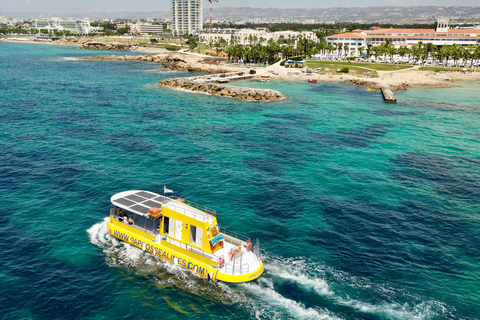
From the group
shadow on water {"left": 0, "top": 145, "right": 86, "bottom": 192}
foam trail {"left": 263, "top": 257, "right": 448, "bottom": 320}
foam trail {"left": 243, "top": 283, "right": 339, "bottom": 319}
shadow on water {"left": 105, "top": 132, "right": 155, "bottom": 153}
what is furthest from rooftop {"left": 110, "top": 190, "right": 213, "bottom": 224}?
shadow on water {"left": 105, "top": 132, "right": 155, "bottom": 153}

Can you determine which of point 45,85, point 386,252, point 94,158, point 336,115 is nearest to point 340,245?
point 386,252

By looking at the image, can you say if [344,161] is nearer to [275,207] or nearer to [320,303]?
[275,207]

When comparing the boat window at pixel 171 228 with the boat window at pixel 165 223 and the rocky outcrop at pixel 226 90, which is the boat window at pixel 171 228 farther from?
the rocky outcrop at pixel 226 90

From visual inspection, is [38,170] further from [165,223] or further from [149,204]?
[165,223]

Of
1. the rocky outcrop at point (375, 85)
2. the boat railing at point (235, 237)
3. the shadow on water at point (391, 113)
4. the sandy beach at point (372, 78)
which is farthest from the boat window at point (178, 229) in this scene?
the sandy beach at point (372, 78)

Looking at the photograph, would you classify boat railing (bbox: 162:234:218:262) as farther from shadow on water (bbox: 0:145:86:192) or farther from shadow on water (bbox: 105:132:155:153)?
shadow on water (bbox: 105:132:155:153)

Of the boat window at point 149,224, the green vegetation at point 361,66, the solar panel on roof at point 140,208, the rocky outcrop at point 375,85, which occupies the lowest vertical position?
the boat window at point 149,224

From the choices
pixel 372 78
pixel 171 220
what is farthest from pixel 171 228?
pixel 372 78
